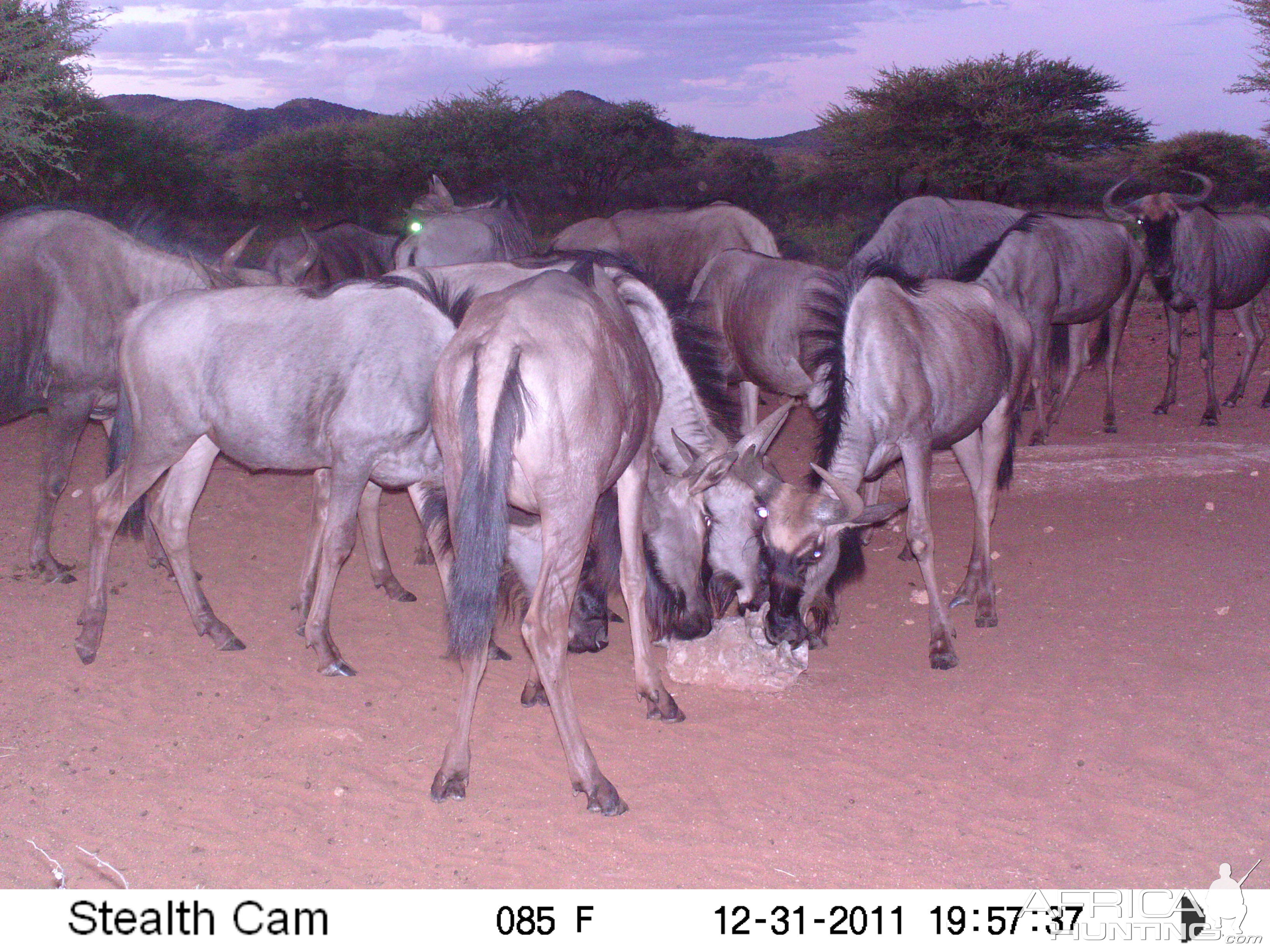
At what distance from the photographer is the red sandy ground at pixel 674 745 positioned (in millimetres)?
3105

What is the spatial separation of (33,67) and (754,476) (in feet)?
25.6

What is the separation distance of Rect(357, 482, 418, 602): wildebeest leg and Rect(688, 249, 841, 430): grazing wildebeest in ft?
7.77

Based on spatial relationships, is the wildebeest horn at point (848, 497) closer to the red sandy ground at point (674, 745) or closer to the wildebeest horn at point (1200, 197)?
the red sandy ground at point (674, 745)

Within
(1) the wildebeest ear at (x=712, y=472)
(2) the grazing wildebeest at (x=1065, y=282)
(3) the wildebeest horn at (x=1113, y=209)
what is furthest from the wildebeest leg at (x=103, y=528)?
(3) the wildebeest horn at (x=1113, y=209)

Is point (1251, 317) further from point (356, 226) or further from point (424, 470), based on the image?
point (424, 470)

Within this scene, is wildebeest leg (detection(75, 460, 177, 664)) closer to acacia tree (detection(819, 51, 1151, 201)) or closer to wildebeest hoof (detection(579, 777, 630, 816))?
wildebeest hoof (detection(579, 777, 630, 816))

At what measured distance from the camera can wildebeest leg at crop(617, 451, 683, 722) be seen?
4.16m

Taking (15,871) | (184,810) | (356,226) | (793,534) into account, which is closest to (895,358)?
(793,534)

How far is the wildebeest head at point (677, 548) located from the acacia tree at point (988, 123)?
16406mm

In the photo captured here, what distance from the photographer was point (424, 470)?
4.48 m

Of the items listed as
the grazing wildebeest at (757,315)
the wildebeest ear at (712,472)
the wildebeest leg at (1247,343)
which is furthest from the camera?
the wildebeest leg at (1247,343)

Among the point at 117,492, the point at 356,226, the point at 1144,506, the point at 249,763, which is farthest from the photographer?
the point at 356,226

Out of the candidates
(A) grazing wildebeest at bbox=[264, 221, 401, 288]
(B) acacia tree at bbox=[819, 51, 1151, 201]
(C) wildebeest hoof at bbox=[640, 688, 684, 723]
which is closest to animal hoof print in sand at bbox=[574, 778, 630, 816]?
(C) wildebeest hoof at bbox=[640, 688, 684, 723]

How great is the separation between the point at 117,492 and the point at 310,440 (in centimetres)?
98
